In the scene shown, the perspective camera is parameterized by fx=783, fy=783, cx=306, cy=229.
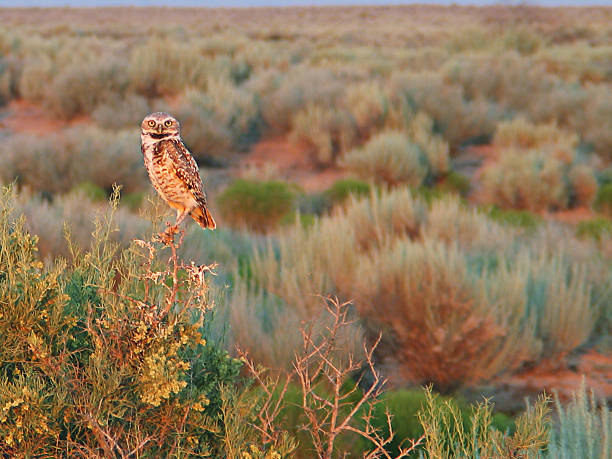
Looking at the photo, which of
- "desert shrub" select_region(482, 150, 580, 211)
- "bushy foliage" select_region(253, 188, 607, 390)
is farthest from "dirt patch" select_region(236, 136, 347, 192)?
"bushy foliage" select_region(253, 188, 607, 390)

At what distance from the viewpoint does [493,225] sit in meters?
8.20

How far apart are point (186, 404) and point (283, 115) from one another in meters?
13.4

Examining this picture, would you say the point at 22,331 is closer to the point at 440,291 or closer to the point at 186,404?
the point at 186,404

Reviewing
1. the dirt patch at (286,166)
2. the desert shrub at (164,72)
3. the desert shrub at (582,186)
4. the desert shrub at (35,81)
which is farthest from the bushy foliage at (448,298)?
the desert shrub at (35,81)

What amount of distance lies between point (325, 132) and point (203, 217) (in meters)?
11.4

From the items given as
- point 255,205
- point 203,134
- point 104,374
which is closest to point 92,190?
point 255,205

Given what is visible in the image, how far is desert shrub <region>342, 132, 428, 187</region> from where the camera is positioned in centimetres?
1277

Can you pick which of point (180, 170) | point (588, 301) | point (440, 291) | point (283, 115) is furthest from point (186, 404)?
point (283, 115)

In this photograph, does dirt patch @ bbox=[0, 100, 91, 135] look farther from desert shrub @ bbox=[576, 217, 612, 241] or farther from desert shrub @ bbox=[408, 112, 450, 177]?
desert shrub @ bbox=[576, 217, 612, 241]

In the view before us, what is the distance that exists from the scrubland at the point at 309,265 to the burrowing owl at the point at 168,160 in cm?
22

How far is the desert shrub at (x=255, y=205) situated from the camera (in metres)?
10.5

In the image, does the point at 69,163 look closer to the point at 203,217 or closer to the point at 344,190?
the point at 344,190

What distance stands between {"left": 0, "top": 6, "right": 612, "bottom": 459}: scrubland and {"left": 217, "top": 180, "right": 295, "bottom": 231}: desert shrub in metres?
0.04

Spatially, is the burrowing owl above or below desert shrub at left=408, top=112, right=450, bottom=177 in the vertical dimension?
above
